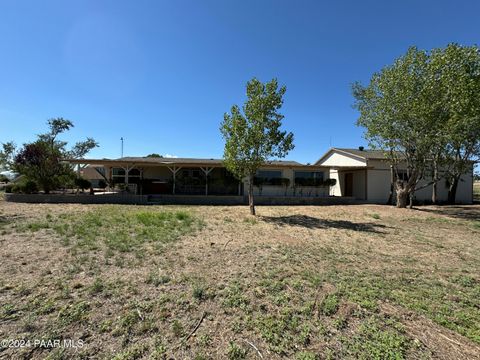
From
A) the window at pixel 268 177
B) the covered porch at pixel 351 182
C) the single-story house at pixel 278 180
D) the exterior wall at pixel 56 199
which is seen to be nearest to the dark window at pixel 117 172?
the single-story house at pixel 278 180

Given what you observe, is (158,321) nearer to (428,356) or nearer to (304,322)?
(304,322)

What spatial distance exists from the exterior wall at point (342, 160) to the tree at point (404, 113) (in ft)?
12.8

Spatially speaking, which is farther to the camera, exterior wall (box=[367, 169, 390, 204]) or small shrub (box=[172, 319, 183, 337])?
exterior wall (box=[367, 169, 390, 204])

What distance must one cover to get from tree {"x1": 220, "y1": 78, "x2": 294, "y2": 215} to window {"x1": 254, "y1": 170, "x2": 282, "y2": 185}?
6.88 m

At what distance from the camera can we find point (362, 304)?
3318 millimetres

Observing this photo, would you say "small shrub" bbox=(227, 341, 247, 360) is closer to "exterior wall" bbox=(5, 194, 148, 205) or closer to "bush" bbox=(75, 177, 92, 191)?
"exterior wall" bbox=(5, 194, 148, 205)

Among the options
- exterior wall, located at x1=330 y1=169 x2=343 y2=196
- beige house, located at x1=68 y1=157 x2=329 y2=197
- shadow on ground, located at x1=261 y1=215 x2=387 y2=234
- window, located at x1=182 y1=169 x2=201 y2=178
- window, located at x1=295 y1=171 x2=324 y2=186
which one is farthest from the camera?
exterior wall, located at x1=330 y1=169 x2=343 y2=196

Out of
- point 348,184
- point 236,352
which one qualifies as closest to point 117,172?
point 348,184

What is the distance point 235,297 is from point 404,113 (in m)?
13.1

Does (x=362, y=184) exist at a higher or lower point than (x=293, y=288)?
higher

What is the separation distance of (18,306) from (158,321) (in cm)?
172

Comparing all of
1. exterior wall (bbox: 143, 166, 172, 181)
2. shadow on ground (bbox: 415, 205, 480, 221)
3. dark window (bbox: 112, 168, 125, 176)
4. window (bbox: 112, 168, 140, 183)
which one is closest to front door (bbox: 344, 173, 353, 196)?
shadow on ground (bbox: 415, 205, 480, 221)

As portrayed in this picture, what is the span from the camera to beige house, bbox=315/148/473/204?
18250mm

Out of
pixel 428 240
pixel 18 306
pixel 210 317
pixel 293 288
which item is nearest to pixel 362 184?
pixel 428 240
